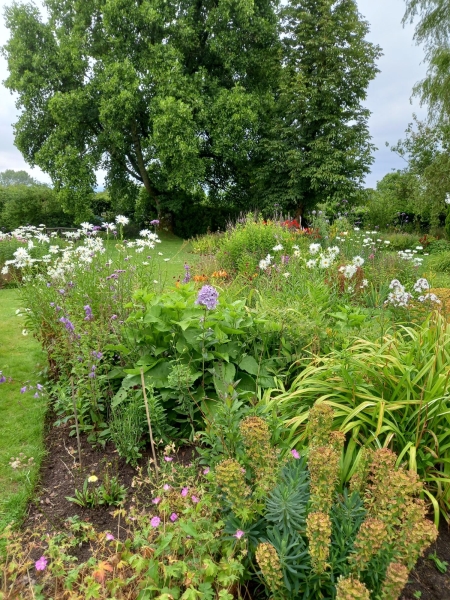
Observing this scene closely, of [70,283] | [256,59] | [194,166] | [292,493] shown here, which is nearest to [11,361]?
[70,283]

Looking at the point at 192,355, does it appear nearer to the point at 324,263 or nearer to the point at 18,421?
the point at 18,421

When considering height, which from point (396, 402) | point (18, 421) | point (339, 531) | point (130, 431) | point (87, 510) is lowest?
point (18, 421)

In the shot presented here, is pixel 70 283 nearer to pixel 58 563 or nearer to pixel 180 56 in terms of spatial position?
pixel 58 563

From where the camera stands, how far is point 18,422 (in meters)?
2.87

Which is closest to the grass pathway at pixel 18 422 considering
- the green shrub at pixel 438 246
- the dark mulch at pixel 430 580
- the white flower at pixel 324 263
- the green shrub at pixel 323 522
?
the green shrub at pixel 323 522

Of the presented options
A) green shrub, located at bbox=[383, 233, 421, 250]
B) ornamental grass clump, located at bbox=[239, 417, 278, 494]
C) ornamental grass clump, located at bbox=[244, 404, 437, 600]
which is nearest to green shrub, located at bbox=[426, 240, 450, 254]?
green shrub, located at bbox=[383, 233, 421, 250]

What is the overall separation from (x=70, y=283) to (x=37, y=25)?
1660cm

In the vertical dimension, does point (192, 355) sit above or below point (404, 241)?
above

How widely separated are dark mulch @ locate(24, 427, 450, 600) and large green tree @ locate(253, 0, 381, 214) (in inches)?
594

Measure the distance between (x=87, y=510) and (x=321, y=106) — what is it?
17.6m

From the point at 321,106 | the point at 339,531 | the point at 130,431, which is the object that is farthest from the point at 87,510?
the point at 321,106

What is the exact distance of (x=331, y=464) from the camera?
1160 millimetres

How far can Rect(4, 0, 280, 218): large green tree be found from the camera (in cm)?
1440

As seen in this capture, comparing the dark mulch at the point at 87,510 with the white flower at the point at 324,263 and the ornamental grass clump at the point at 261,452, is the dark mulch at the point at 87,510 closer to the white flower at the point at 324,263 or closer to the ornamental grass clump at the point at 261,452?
the ornamental grass clump at the point at 261,452
